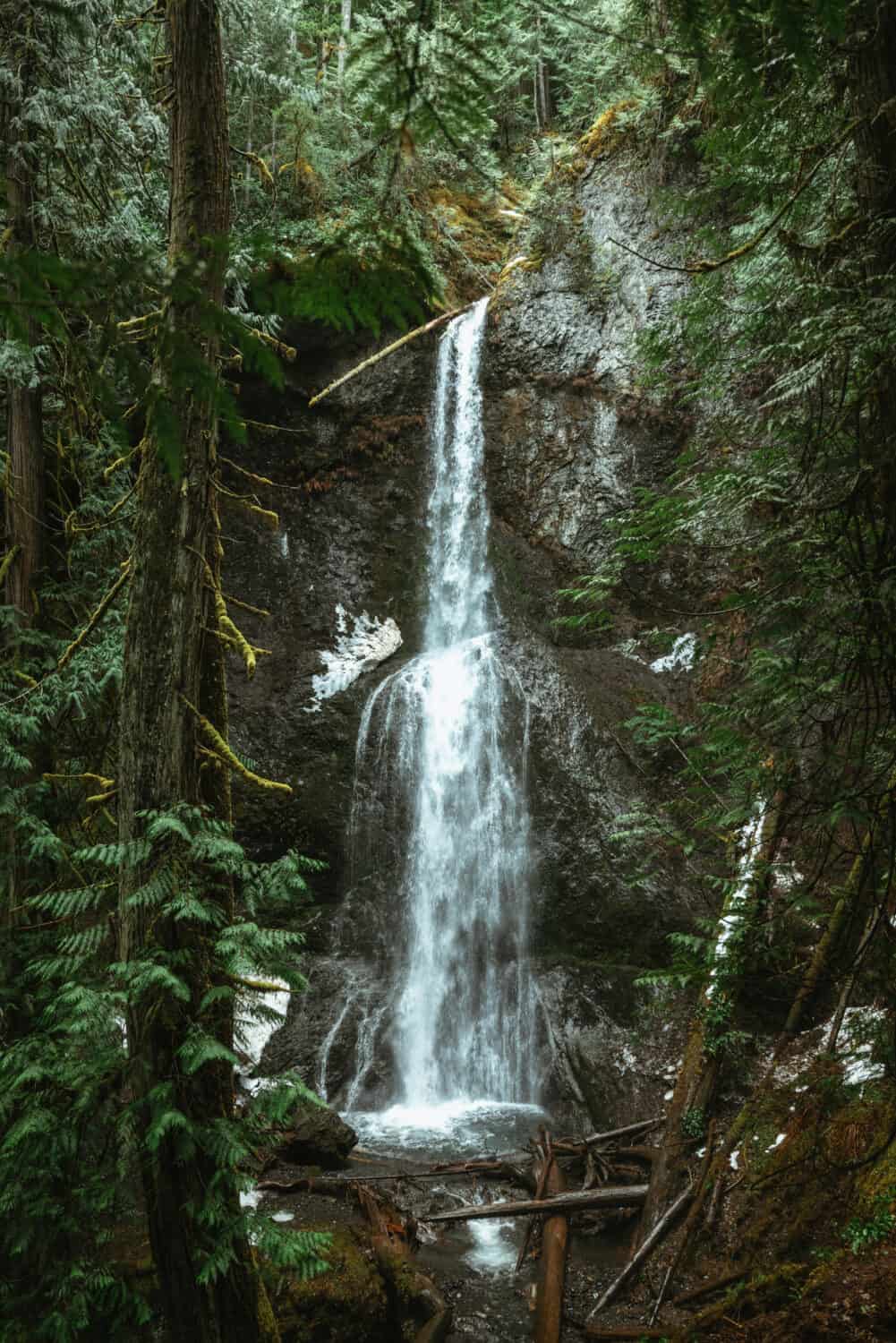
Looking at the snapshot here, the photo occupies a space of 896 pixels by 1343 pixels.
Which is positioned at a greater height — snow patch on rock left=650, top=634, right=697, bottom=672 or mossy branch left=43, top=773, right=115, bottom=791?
snow patch on rock left=650, top=634, right=697, bottom=672

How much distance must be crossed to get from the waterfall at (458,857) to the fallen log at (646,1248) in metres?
4.19

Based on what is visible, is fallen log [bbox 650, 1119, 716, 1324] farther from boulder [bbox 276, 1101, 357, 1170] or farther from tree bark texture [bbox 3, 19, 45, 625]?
tree bark texture [bbox 3, 19, 45, 625]

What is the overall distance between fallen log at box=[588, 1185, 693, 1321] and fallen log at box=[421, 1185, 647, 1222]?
647 mm

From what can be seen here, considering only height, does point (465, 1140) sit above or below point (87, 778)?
below

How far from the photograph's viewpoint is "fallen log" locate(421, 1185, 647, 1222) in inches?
248

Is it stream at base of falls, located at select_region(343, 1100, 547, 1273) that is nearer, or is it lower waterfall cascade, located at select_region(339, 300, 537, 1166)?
stream at base of falls, located at select_region(343, 1100, 547, 1273)

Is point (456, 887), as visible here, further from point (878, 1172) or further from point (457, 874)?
point (878, 1172)

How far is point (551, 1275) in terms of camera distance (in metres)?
5.62

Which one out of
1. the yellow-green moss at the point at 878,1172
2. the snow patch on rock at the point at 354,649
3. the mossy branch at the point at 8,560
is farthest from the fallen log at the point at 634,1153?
the snow patch on rock at the point at 354,649

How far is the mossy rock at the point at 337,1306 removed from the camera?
473 cm

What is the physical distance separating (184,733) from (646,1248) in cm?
444

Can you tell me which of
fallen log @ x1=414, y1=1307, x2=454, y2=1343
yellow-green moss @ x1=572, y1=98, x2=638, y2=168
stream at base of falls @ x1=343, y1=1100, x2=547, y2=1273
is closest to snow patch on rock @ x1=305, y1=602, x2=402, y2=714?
stream at base of falls @ x1=343, y1=1100, x2=547, y2=1273

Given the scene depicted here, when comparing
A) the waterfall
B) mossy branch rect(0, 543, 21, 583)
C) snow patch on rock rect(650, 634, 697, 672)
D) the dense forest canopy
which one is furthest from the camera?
snow patch on rock rect(650, 634, 697, 672)

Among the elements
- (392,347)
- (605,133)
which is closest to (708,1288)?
(392,347)
